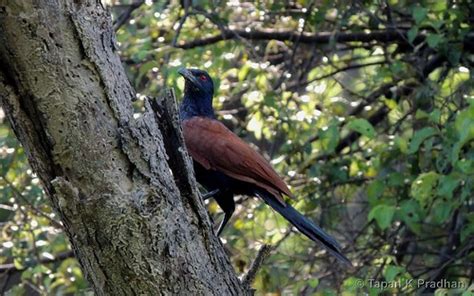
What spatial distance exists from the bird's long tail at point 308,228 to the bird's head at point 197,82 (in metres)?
0.74

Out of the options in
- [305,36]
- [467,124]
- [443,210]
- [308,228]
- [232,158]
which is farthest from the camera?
[305,36]

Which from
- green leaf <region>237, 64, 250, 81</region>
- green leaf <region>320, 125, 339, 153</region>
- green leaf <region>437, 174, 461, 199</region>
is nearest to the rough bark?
green leaf <region>437, 174, 461, 199</region>

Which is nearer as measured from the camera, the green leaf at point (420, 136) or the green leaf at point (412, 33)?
the green leaf at point (420, 136)

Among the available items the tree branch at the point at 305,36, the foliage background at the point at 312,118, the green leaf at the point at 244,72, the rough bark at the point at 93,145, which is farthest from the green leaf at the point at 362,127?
the rough bark at the point at 93,145

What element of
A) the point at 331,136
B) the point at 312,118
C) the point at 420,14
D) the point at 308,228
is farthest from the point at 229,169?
the point at 312,118

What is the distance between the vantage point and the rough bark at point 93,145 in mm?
2051

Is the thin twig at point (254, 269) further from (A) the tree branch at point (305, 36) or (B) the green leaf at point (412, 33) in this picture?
(A) the tree branch at point (305, 36)

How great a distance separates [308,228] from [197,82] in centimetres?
128

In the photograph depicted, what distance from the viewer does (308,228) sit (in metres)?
3.15

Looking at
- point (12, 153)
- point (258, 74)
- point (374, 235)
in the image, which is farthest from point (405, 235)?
point (12, 153)

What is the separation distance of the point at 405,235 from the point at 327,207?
45 cm

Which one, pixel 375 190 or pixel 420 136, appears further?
pixel 375 190

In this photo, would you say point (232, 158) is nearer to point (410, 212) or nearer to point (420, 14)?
point (410, 212)

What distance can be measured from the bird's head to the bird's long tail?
0.74m
